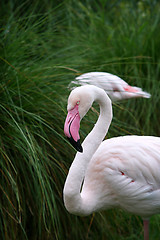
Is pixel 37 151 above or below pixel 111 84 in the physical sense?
above

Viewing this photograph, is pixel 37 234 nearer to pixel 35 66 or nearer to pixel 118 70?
pixel 35 66

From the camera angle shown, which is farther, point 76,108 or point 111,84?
point 111,84

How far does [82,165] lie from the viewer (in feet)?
6.51

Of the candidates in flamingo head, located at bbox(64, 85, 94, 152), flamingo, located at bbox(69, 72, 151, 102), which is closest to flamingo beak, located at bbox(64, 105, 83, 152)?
flamingo head, located at bbox(64, 85, 94, 152)

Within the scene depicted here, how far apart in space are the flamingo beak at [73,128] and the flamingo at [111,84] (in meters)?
0.68

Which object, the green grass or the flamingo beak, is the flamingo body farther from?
the flamingo beak

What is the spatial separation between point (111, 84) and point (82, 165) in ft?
4.41

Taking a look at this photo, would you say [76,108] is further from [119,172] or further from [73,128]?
[119,172]

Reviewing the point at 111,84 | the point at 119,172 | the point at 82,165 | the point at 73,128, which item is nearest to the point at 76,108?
the point at 73,128

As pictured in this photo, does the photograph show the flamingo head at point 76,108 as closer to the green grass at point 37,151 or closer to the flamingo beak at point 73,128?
the flamingo beak at point 73,128

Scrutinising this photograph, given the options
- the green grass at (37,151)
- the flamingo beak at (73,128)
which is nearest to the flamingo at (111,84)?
the green grass at (37,151)

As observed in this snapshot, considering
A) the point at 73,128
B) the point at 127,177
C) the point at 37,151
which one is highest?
the point at 73,128

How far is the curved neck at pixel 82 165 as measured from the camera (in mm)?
1949

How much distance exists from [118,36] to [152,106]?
1.09 metres
